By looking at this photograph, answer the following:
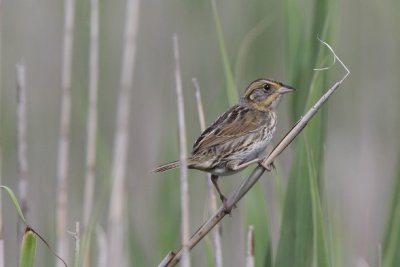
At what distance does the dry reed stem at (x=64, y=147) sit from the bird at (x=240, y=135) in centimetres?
32

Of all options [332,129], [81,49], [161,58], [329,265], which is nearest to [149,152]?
[161,58]

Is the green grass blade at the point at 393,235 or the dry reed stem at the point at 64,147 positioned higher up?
the dry reed stem at the point at 64,147

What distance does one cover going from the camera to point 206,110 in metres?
→ 3.70

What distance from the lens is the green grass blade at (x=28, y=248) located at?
6.40 feet

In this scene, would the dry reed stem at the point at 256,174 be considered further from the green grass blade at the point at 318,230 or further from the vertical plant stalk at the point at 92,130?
the vertical plant stalk at the point at 92,130

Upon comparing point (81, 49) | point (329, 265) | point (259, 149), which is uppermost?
point (81, 49)

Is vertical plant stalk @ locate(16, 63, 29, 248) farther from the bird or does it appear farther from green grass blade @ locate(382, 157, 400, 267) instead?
green grass blade @ locate(382, 157, 400, 267)

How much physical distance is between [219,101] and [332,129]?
187 cm

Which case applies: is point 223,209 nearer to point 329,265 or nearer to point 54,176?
point 329,265

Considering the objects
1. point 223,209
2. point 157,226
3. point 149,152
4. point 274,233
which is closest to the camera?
point 223,209

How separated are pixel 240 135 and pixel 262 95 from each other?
0.75 feet

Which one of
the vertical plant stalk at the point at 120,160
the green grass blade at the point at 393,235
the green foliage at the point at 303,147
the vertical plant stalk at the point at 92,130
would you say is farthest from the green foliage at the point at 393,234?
the vertical plant stalk at the point at 92,130

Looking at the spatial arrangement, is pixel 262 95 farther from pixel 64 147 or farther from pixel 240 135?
pixel 64 147

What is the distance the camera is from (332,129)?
456cm
